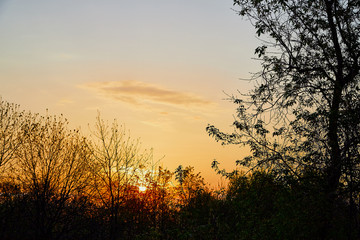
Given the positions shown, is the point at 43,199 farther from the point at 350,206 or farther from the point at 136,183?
the point at 350,206

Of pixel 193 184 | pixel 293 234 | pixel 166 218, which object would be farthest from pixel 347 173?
pixel 166 218

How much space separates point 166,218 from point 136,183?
272cm

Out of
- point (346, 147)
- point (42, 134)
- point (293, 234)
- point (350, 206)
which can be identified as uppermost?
point (42, 134)

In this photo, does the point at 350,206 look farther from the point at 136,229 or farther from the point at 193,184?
the point at 136,229

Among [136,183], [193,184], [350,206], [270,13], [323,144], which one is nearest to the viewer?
[350,206]

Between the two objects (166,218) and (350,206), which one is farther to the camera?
(166,218)

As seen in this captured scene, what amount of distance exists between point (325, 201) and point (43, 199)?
10.4 metres

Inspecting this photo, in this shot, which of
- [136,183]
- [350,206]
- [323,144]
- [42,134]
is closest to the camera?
[350,206]

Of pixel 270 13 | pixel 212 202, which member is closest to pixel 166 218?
pixel 212 202

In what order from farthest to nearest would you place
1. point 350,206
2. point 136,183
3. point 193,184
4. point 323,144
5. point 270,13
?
point 136,183, point 193,184, point 270,13, point 323,144, point 350,206

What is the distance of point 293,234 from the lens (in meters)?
10.9

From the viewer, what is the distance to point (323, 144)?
38.3 ft

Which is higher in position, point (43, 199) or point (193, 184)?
point (193, 184)

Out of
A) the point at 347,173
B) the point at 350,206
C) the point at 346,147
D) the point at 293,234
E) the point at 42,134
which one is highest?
the point at 42,134
